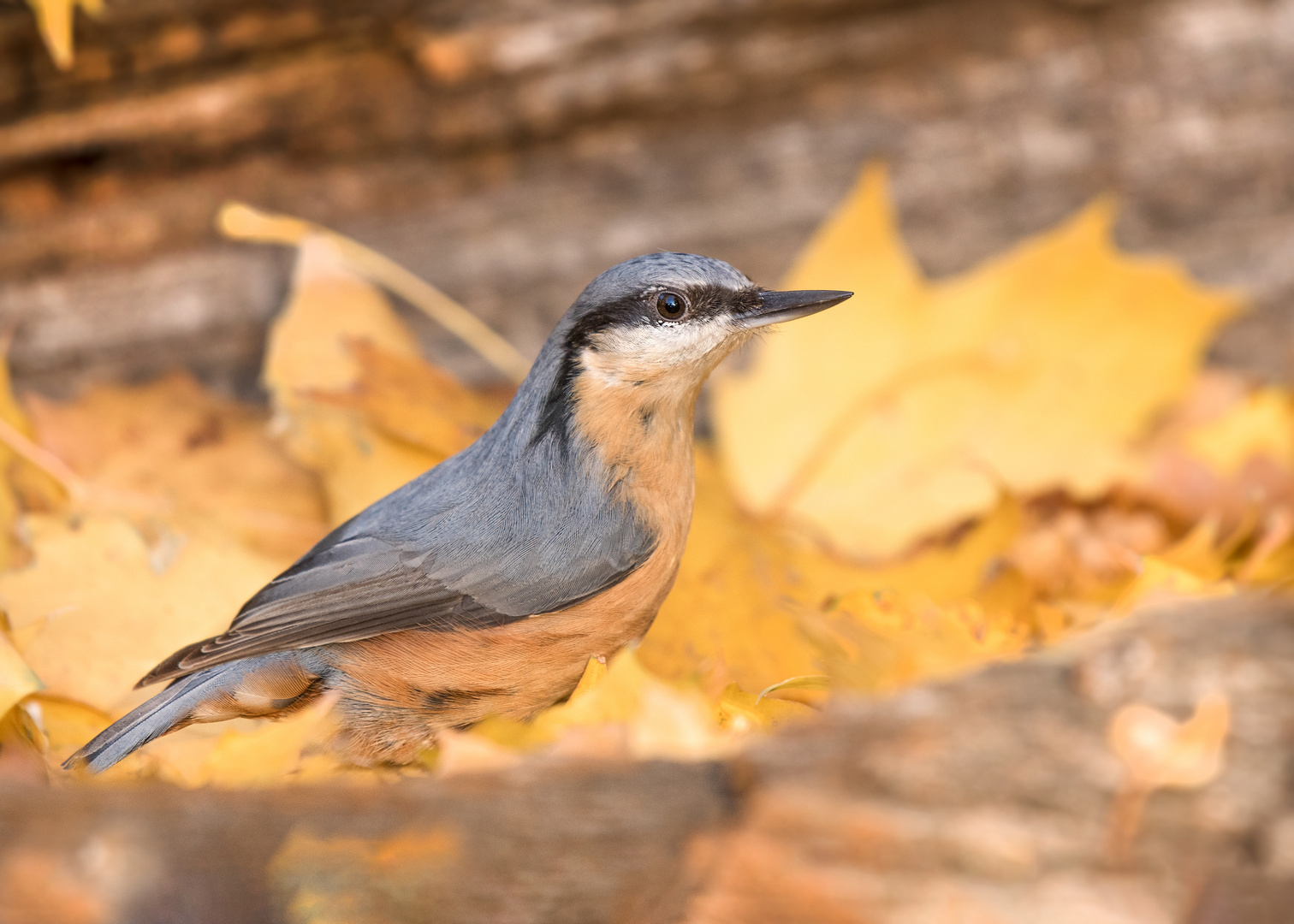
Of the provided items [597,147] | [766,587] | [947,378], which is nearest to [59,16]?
[597,147]

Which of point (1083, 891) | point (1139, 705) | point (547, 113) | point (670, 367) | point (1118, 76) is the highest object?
point (1118, 76)

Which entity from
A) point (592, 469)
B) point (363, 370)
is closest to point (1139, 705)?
point (592, 469)

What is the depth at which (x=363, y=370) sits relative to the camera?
1275mm

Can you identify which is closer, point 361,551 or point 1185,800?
point 1185,800

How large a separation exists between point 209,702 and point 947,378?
104cm

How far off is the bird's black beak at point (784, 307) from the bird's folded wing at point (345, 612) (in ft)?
1.18

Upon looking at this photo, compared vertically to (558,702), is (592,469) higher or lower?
higher

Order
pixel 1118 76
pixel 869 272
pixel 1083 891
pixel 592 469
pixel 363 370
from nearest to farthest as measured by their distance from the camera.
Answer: pixel 1083 891, pixel 592 469, pixel 363 370, pixel 869 272, pixel 1118 76

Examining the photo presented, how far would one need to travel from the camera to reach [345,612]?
0.94 m

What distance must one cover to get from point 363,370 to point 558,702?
508mm

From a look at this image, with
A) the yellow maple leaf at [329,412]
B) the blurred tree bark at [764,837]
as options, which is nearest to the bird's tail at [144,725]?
the blurred tree bark at [764,837]

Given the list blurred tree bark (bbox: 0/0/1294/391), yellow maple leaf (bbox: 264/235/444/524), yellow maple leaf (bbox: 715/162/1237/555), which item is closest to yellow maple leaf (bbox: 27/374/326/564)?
yellow maple leaf (bbox: 264/235/444/524)

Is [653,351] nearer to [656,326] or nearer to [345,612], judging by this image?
[656,326]

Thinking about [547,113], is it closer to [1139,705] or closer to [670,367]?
[670,367]
